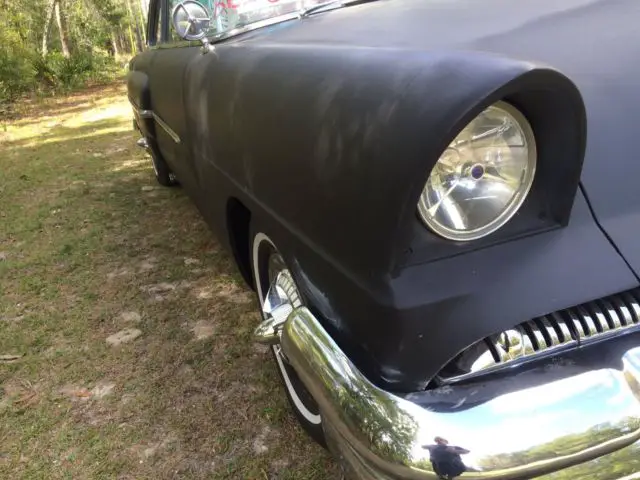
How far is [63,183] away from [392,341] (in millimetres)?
5209

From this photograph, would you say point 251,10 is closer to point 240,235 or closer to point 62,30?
point 240,235

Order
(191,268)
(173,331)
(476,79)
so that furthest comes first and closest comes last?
(191,268)
(173,331)
(476,79)

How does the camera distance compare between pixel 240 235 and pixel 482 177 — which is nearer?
pixel 482 177

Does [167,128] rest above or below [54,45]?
below

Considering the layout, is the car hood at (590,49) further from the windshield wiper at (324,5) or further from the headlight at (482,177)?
the windshield wiper at (324,5)

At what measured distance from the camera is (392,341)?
1.16 m

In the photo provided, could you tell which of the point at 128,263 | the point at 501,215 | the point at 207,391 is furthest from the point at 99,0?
the point at 501,215

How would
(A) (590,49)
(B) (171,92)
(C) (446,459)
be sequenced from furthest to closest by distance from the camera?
1. (B) (171,92)
2. (A) (590,49)
3. (C) (446,459)

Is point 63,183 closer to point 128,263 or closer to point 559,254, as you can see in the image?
point 128,263

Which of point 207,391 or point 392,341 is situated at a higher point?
point 392,341

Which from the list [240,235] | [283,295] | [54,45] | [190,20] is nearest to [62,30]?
[54,45]

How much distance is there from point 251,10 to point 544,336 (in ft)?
6.37

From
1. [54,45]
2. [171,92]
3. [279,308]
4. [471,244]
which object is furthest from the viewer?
[54,45]

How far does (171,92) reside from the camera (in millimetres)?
2889
